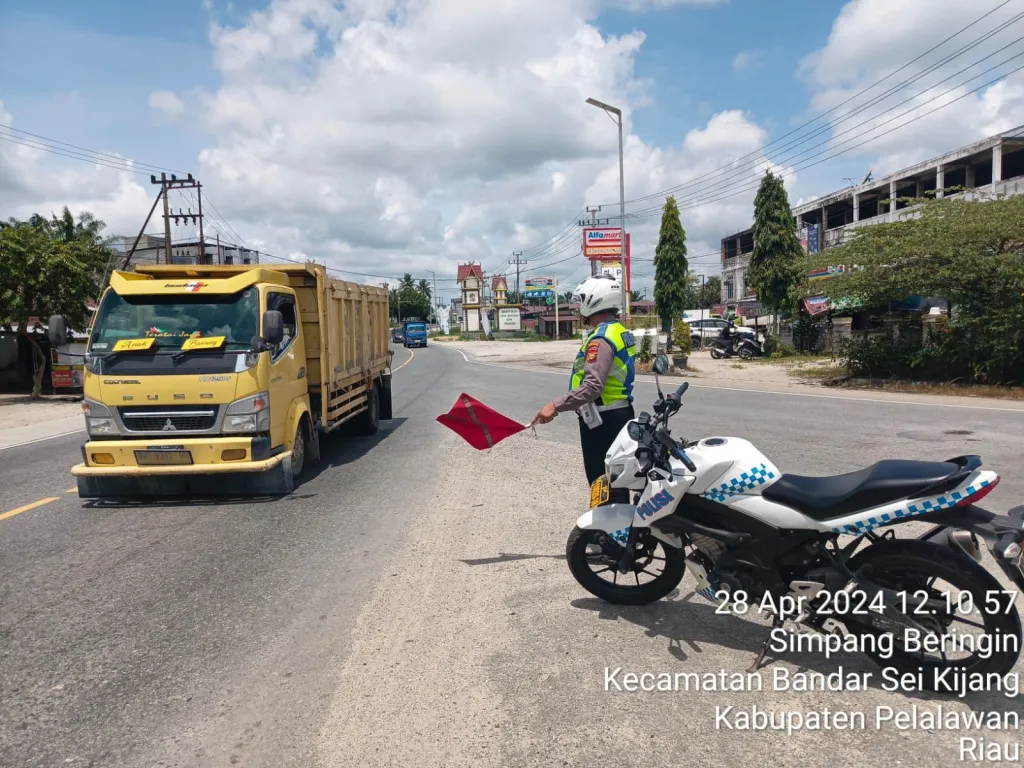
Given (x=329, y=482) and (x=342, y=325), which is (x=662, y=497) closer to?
(x=329, y=482)

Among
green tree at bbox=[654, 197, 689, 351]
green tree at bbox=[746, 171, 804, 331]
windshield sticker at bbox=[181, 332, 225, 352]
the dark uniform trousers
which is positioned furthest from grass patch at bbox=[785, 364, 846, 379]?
the dark uniform trousers

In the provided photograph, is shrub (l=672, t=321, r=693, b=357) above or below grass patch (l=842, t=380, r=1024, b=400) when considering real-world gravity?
above

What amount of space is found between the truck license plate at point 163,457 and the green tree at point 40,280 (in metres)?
15.0

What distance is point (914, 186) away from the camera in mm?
43906

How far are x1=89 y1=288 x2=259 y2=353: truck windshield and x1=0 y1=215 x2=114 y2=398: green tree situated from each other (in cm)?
1409

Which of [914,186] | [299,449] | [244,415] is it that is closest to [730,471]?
[244,415]

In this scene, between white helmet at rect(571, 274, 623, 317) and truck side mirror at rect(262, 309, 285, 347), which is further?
truck side mirror at rect(262, 309, 285, 347)

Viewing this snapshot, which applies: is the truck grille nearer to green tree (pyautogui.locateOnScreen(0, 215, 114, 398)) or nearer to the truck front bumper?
the truck front bumper

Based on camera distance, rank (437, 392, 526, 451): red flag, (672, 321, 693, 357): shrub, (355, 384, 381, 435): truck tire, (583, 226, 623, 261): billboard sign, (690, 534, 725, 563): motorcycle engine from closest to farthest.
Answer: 1. (690, 534, 725, 563): motorcycle engine
2. (437, 392, 526, 451): red flag
3. (355, 384, 381, 435): truck tire
4. (672, 321, 693, 357): shrub
5. (583, 226, 623, 261): billboard sign

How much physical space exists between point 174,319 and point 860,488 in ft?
22.0

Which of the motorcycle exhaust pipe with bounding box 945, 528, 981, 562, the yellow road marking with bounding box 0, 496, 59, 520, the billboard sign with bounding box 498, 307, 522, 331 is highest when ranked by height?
the billboard sign with bounding box 498, 307, 522, 331

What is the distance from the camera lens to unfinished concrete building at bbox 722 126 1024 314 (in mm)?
34156

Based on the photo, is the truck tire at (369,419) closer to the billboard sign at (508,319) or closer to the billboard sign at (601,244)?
the billboard sign at (601,244)

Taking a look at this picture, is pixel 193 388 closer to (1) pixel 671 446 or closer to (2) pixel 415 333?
(1) pixel 671 446
